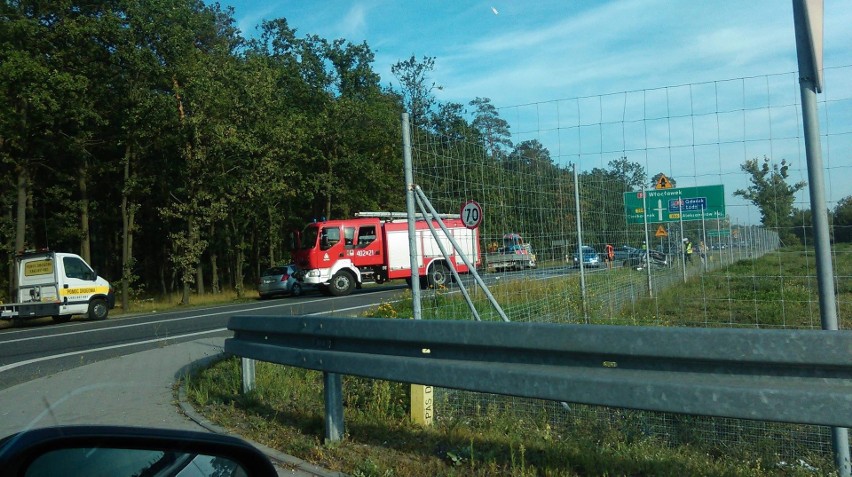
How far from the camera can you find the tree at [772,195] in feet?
19.9

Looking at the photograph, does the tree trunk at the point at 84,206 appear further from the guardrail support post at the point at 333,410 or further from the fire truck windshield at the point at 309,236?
the guardrail support post at the point at 333,410

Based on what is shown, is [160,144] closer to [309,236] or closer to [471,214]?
[309,236]

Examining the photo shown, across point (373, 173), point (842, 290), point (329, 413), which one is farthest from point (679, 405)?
point (373, 173)

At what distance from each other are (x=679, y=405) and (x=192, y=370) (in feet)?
22.5

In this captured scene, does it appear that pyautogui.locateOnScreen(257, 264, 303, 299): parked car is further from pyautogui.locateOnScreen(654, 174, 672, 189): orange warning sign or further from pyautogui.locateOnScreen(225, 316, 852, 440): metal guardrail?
pyautogui.locateOnScreen(225, 316, 852, 440): metal guardrail

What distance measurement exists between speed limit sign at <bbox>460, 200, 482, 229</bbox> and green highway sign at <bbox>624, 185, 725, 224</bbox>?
1.78 m

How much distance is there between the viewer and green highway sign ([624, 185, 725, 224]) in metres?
7.09

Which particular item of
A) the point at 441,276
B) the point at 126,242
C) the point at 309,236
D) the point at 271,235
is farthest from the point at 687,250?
the point at 271,235

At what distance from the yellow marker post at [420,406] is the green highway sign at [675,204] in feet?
10.2

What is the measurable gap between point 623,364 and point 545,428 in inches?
69.8

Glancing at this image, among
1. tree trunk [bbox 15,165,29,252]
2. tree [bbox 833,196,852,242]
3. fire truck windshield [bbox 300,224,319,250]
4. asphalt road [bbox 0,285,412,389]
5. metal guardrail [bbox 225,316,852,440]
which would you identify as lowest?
asphalt road [bbox 0,285,412,389]

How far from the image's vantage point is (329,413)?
5.62 metres

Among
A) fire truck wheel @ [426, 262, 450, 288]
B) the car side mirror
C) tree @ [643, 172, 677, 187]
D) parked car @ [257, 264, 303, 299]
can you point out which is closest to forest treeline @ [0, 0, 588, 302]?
parked car @ [257, 264, 303, 299]

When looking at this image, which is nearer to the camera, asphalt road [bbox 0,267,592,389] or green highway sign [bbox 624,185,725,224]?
green highway sign [bbox 624,185,725,224]
